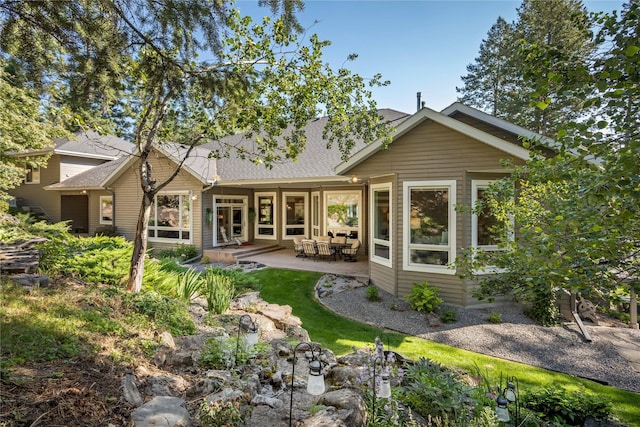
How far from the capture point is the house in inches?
308

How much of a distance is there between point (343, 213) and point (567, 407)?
1064 centimetres

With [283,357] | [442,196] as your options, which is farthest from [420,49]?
[283,357]

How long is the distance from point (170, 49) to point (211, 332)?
3704mm

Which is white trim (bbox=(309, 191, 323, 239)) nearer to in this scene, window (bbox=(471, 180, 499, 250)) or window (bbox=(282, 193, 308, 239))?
window (bbox=(282, 193, 308, 239))

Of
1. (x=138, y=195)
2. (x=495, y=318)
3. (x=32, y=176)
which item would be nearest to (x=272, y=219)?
(x=138, y=195)

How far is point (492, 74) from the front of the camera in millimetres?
24641

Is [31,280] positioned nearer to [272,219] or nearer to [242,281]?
[242,281]

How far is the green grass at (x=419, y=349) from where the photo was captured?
4732mm

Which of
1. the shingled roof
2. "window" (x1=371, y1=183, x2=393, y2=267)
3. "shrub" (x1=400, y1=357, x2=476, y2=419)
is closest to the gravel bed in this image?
"window" (x1=371, y1=183, x2=393, y2=267)

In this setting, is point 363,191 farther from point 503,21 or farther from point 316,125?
point 503,21

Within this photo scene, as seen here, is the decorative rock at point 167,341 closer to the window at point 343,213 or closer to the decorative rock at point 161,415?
the decorative rock at point 161,415

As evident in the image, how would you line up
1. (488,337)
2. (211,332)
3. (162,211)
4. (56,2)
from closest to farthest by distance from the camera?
(56,2)
(211,332)
(488,337)
(162,211)

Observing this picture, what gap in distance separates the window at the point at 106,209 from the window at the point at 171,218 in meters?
3.62

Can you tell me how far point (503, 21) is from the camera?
78.2ft
